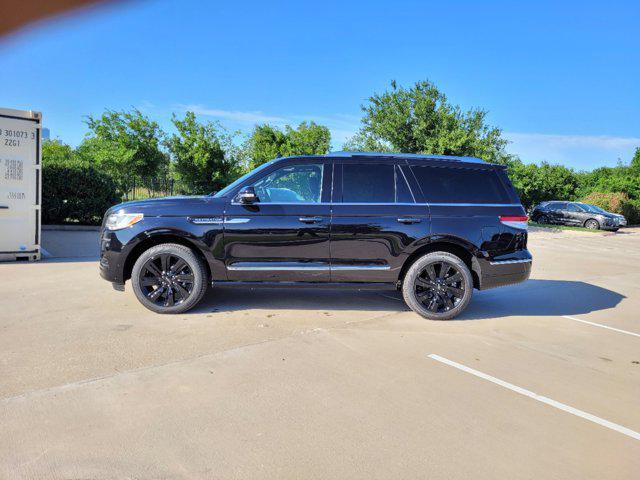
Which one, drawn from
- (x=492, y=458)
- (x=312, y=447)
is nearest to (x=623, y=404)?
(x=492, y=458)

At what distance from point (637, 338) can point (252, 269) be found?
4431 millimetres

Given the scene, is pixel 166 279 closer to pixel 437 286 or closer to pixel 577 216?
pixel 437 286

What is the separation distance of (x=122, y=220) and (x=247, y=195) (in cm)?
152

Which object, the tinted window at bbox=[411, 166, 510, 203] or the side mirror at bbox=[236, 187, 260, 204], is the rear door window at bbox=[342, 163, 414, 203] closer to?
the tinted window at bbox=[411, 166, 510, 203]

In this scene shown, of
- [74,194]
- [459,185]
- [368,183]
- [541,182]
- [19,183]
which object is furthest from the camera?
[541,182]

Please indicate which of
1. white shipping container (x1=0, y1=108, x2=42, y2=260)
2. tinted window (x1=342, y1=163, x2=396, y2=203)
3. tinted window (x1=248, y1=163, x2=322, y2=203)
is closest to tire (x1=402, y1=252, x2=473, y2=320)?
tinted window (x1=342, y1=163, x2=396, y2=203)

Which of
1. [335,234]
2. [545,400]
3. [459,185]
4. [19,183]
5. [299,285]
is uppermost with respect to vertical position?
[459,185]

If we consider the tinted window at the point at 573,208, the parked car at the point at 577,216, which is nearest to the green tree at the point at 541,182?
the parked car at the point at 577,216

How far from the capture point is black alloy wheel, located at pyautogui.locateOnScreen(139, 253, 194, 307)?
538 centimetres

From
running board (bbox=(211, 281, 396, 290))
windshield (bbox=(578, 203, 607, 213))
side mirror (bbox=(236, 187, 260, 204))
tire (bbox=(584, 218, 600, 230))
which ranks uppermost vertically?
windshield (bbox=(578, 203, 607, 213))

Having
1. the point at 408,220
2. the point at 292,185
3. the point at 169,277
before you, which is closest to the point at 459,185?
the point at 408,220

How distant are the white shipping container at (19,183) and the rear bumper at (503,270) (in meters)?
8.01

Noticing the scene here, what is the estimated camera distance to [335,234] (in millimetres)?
5434

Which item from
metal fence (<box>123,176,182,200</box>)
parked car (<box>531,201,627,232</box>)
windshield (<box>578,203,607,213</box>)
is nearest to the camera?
metal fence (<box>123,176,182,200</box>)
